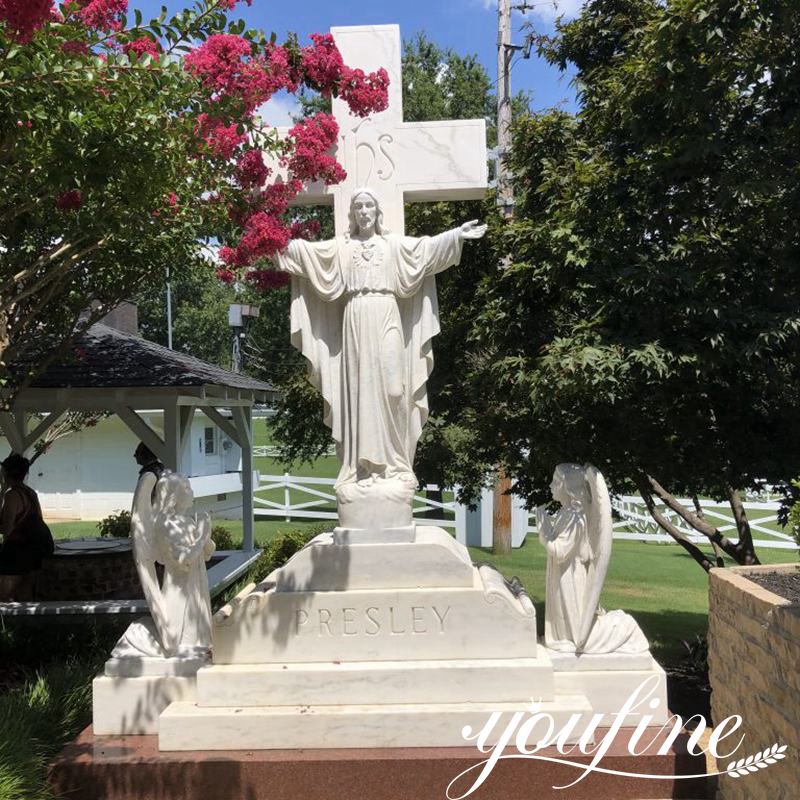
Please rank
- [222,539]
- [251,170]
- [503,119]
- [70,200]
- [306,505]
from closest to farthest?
[251,170] < [70,200] < [503,119] < [222,539] < [306,505]

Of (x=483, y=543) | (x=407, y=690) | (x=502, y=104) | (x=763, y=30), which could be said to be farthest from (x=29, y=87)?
(x=483, y=543)

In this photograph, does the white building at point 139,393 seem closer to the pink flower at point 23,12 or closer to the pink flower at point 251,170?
the pink flower at point 251,170

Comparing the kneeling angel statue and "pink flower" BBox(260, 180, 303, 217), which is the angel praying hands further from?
"pink flower" BBox(260, 180, 303, 217)

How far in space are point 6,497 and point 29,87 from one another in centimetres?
653

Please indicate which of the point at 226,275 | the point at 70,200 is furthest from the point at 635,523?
the point at 70,200

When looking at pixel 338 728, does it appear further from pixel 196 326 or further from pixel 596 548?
pixel 196 326

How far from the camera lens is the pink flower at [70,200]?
508cm

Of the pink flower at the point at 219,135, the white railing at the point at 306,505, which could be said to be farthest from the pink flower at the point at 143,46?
the white railing at the point at 306,505

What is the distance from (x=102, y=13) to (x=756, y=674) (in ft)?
17.6

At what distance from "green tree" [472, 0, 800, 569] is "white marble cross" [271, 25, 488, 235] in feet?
3.69

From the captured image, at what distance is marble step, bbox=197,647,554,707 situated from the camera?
14.9ft

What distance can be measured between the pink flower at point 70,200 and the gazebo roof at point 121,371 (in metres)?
3.89

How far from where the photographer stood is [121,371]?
10.0 m

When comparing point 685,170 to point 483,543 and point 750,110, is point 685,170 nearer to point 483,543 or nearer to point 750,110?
point 750,110
